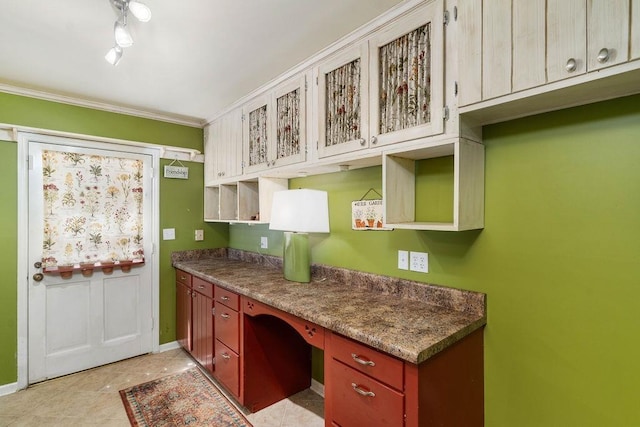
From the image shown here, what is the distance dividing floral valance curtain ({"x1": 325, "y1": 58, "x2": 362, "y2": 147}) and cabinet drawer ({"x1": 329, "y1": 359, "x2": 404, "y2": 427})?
1.24 m

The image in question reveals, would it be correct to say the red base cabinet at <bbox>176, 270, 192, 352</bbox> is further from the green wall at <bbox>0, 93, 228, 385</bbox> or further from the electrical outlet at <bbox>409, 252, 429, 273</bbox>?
the electrical outlet at <bbox>409, 252, 429, 273</bbox>

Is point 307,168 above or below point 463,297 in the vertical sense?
above

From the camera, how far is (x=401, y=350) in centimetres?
117

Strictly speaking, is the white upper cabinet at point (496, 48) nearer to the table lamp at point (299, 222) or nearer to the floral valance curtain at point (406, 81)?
the floral valance curtain at point (406, 81)

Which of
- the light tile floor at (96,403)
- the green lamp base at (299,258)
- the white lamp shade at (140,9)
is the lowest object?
the light tile floor at (96,403)

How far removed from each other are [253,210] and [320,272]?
38.3 inches

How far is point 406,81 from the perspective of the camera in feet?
5.15

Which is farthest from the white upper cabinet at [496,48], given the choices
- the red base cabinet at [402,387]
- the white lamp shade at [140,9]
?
the white lamp shade at [140,9]

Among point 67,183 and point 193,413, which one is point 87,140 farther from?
point 193,413

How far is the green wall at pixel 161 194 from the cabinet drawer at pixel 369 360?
2489 mm

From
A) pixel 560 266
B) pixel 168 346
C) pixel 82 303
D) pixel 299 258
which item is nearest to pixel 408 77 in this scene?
pixel 560 266

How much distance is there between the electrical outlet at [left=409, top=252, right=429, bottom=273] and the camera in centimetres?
180

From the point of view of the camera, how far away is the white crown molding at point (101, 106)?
99.5 inches

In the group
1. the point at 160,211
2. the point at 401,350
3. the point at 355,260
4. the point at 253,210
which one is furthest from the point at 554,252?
the point at 160,211
